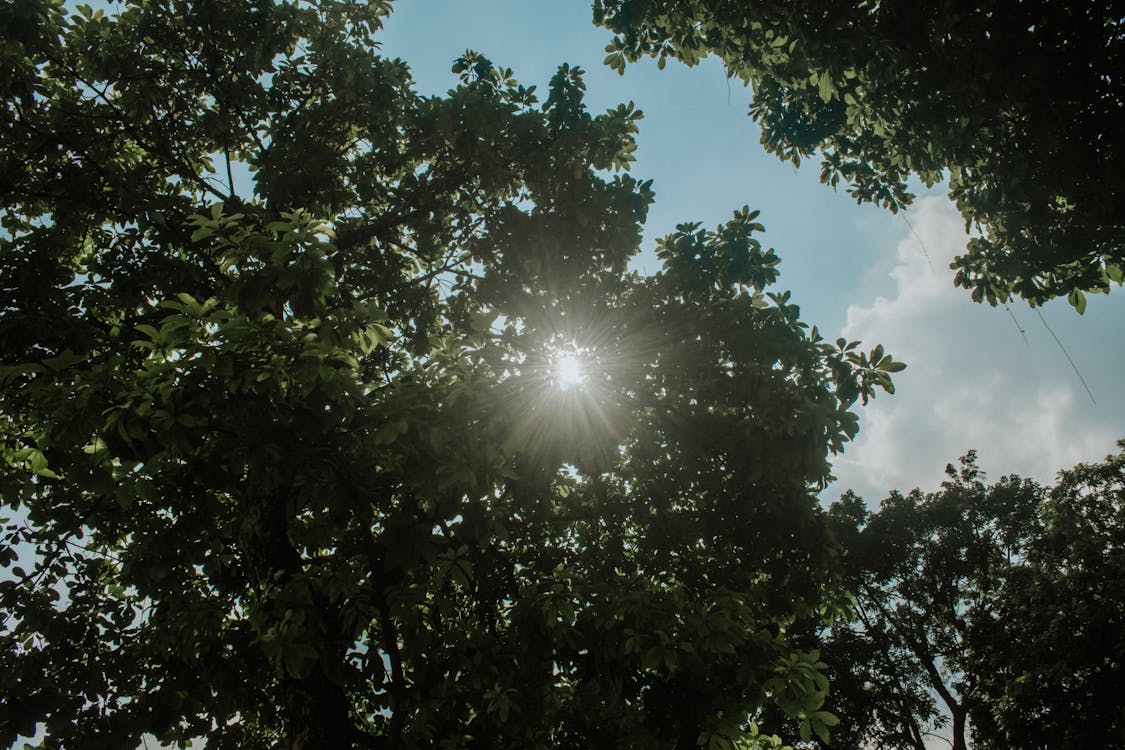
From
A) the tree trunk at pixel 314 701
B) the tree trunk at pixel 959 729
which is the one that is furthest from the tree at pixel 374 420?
the tree trunk at pixel 959 729

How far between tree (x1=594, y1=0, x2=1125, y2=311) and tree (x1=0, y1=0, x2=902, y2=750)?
2.04 meters

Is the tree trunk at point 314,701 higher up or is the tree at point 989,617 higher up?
the tree at point 989,617

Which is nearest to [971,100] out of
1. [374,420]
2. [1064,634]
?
[374,420]

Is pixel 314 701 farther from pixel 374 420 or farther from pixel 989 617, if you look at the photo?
pixel 989 617

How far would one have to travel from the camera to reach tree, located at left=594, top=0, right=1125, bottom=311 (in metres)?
6.09

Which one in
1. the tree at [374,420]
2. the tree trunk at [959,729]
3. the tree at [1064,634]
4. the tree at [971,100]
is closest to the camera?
the tree at [374,420]

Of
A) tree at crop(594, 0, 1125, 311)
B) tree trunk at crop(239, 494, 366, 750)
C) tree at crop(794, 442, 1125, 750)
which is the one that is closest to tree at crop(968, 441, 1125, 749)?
tree at crop(794, 442, 1125, 750)

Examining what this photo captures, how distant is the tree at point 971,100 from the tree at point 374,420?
6.70 feet

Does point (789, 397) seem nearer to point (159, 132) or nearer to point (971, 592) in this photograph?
point (159, 132)

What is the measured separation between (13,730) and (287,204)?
6.34 m

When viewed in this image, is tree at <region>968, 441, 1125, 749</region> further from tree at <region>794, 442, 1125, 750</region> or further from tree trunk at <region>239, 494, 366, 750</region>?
tree trunk at <region>239, 494, 366, 750</region>

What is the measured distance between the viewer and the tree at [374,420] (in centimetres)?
480

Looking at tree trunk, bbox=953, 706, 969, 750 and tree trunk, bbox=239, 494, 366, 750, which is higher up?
tree trunk, bbox=953, 706, 969, 750

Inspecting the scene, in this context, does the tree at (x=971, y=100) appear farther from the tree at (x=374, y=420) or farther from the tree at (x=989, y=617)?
the tree at (x=989, y=617)
